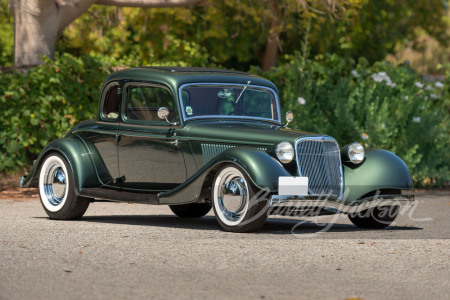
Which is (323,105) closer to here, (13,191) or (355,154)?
(13,191)

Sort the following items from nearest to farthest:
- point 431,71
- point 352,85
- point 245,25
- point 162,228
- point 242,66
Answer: point 162,228 < point 352,85 < point 245,25 < point 242,66 < point 431,71

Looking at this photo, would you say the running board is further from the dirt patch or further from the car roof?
the dirt patch

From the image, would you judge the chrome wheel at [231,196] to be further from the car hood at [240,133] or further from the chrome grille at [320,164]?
the chrome grille at [320,164]

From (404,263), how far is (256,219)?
6.33 ft

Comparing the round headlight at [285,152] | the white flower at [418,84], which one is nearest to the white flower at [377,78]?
the white flower at [418,84]

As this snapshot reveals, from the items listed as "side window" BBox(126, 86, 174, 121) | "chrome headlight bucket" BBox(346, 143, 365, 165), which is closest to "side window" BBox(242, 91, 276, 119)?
"side window" BBox(126, 86, 174, 121)

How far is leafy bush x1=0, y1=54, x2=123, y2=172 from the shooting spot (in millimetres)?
14805

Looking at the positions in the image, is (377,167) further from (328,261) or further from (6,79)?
(6,79)

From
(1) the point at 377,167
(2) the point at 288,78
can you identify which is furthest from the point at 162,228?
(2) the point at 288,78

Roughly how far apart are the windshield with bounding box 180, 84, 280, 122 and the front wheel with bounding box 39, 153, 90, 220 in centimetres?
168

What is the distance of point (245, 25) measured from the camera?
904 inches

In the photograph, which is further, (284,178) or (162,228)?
(162,228)

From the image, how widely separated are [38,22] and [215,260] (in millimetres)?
10143

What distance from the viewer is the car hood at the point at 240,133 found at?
920 cm
